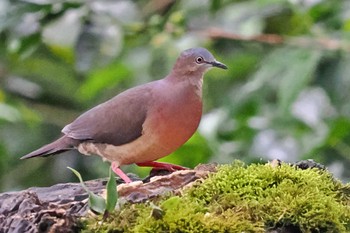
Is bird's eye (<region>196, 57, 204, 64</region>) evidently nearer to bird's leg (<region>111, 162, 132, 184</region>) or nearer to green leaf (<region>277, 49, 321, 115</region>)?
bird's leg (<region>111, 162, 132, 184</region>)

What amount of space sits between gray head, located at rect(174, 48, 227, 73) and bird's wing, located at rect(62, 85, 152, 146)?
205 mm

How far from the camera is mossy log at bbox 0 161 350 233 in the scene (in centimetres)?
318

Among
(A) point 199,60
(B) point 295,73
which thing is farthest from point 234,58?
(A) point 199,60

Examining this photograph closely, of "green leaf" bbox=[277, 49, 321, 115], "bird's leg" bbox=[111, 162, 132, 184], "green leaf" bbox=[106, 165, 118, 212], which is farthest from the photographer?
"green leaf" bbox=[277, 49, 321, 115]

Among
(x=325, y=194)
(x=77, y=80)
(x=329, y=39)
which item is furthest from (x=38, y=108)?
(x=325, y=194)

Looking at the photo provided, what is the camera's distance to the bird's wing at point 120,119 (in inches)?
168

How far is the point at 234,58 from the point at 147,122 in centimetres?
248

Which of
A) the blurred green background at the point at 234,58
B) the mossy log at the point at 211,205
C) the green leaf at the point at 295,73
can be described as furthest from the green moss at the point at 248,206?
Result: the blurred green background at the point at 234,58

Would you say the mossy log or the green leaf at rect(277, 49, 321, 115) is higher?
Answer: the green leaf at rect(277, 49, 321, 115)

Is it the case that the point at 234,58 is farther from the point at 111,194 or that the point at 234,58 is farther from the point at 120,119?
the point at 111,194

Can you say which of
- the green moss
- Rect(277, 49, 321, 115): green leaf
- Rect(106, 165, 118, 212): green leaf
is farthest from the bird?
Rect(106, 165, 118, 212): green leaf

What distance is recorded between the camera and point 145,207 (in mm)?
3303

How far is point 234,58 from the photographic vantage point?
6.60 m

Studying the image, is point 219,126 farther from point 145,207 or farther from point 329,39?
point 145,207
